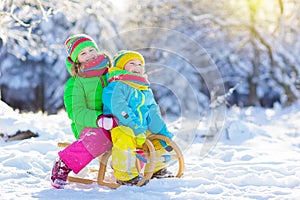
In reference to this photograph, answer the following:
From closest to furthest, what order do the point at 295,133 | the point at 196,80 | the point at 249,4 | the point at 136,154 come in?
the point at 136,154 → the point at 295,133 → the point at 249,4 → the point at 196,80

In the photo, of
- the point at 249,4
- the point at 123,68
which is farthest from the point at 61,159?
the point at 249,4

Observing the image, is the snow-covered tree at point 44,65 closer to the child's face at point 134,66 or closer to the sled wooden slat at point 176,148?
the child's face at point 134,66

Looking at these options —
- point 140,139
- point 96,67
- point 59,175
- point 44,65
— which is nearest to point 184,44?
point 44,65

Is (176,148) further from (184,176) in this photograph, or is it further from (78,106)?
(78,106)

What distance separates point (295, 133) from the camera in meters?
8.77

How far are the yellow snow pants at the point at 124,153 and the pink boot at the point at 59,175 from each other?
1.29 feet

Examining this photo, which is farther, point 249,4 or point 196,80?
point 196,80

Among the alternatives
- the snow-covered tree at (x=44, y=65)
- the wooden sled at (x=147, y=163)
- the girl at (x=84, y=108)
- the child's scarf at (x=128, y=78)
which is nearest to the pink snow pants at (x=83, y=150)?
the girl at (x=84, y=108)

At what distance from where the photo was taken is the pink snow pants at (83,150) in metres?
3.75

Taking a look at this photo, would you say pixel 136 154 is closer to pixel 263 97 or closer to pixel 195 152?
pixel 195 152

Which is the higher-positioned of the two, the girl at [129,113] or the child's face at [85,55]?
the child's face at [85,55]

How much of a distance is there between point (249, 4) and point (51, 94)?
28.7 ft

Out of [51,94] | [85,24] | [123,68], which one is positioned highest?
[85,24]

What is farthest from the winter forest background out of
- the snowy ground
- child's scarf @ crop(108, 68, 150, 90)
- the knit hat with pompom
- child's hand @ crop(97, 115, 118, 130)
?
child's hand @ crop(97, 115, 118, 130)
